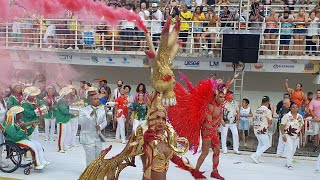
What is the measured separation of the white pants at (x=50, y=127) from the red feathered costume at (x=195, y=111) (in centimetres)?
447

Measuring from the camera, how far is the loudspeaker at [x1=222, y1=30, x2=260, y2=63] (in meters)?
12.5

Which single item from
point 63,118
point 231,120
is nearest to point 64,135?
point 63,118

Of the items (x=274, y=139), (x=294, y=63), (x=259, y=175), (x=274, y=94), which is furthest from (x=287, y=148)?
(x=274, y=94)

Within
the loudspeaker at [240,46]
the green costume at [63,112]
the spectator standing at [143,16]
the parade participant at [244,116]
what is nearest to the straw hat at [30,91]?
the green costume at [63,112]

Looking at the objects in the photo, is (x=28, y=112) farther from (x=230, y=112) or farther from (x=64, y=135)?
(x=230, y=112)

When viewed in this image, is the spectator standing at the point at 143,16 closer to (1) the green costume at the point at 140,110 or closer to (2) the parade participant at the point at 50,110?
(1) the green costume at the point at 140,110

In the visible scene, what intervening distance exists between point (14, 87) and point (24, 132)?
1.14m

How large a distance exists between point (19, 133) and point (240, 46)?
641 centimetres

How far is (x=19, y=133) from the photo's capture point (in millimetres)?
8781

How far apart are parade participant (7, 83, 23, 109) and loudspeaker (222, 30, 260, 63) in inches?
223

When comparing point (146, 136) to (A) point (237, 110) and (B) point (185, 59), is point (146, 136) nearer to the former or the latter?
(A) point (237, 110)

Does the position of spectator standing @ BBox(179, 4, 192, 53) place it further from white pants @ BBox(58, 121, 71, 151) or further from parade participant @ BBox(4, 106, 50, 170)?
parade participant @ BBox(4, 106, 50, 170)

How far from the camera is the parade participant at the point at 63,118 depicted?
10808 millimetres

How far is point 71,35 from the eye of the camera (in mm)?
15352
